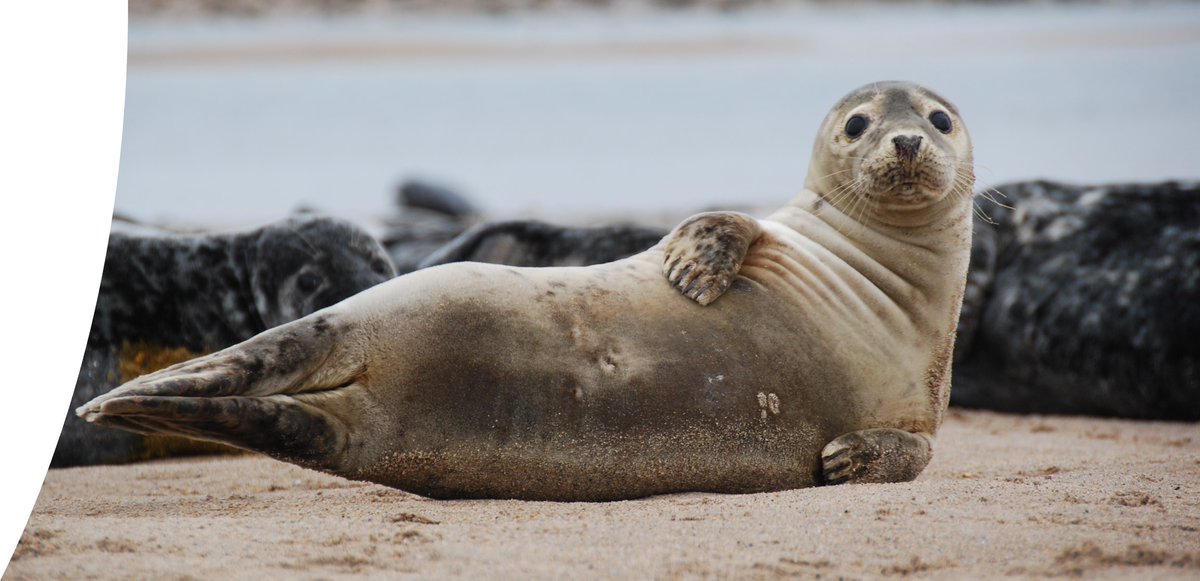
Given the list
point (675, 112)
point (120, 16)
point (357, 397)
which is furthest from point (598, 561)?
point (675, 112)

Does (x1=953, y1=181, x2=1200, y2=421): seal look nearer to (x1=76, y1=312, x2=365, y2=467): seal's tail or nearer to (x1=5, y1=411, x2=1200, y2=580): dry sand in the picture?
(x1=5, y1=411, x2=1200, y2=580): dry sand

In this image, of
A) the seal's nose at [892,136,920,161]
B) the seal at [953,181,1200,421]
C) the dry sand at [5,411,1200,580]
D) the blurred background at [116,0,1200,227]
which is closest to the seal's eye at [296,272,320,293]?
the dry sand at [5,411,1200,580]

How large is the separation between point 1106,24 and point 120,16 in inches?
1050

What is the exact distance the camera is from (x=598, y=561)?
271cm

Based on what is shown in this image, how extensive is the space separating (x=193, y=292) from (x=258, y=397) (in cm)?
176

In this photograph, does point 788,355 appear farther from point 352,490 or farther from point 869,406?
point 352,490

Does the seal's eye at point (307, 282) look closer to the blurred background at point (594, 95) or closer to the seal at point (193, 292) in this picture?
the seal at point (193, 292)

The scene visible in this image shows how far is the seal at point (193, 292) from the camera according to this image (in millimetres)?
4629

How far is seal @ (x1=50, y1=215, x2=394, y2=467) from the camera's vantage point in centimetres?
463

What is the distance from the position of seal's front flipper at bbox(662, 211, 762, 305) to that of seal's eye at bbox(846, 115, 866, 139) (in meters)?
0.52

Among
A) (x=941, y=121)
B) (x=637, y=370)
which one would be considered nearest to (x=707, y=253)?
(x=637, y=370)

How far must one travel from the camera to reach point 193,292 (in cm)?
479

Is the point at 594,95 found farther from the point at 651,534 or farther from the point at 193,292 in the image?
the point at 651,534

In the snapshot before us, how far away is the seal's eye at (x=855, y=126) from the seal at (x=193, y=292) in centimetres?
161
